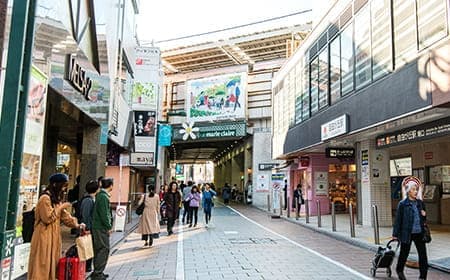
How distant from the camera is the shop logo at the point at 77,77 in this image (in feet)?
26.7

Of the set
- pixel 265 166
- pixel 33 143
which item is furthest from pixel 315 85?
pixel 265 166

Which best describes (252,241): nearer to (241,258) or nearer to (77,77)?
(241,258)

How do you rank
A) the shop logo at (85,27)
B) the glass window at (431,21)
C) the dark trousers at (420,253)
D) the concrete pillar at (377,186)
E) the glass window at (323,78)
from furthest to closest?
the glass window at (323,78) → the concrete pillar at (377,186) → the glass window at (431,21) → the shop logo at (85,27) → the dark trousers at (420,253)

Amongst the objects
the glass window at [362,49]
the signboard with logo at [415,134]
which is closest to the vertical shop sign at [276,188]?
the signboard with logo at [415,134]

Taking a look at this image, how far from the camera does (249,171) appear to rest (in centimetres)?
3728

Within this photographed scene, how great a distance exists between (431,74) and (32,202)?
8.70m

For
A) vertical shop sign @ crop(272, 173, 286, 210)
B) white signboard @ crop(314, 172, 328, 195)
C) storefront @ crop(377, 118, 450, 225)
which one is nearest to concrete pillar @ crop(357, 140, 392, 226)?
storefront @ crop(377, 118, 450, 225)

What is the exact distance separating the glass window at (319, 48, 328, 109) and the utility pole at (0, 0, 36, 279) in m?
14.9

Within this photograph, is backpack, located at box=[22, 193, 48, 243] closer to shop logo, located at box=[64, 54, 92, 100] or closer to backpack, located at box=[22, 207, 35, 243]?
backpack, located at box=[22, 207, 35, 243]

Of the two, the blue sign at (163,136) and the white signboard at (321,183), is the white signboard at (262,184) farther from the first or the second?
the white signboard at (321,183)

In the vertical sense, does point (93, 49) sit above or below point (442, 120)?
above

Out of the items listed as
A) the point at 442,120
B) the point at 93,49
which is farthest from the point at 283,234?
the point at 93,49

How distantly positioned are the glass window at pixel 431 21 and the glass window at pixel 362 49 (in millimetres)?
2975

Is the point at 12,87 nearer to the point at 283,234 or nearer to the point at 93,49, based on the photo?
the point at 93,49
